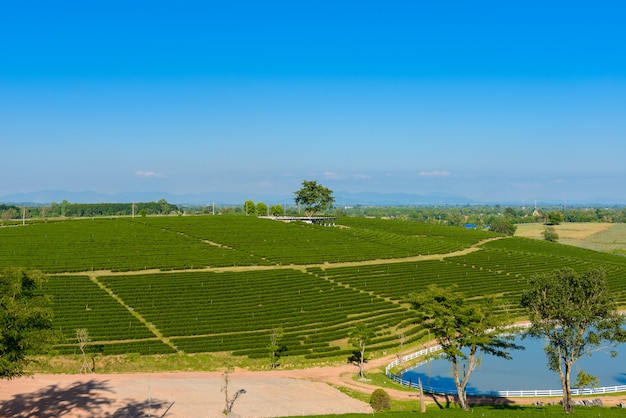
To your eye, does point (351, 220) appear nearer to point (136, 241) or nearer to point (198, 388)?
point (136, 241)

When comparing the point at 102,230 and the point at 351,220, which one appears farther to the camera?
the point at 351,220

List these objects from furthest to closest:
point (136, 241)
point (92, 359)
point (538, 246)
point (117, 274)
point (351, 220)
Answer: point (351, 220) → point (538, 246) → point (136, 241) → point (117, 274) → point (92, 359)

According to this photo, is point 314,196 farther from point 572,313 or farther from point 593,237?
point 572,313

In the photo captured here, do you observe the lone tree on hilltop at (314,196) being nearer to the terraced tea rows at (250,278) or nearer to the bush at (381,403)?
the terraced tea rows at (250,278)

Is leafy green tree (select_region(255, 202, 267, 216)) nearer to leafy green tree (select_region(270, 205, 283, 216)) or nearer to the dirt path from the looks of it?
leafy green tree (select_region(270, 205, 283, 216))

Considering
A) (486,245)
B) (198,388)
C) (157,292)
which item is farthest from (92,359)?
(486,245)

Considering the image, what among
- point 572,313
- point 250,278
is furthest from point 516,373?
point 250,278

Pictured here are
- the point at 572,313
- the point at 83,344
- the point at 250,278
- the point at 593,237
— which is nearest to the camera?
the point at 572,313
